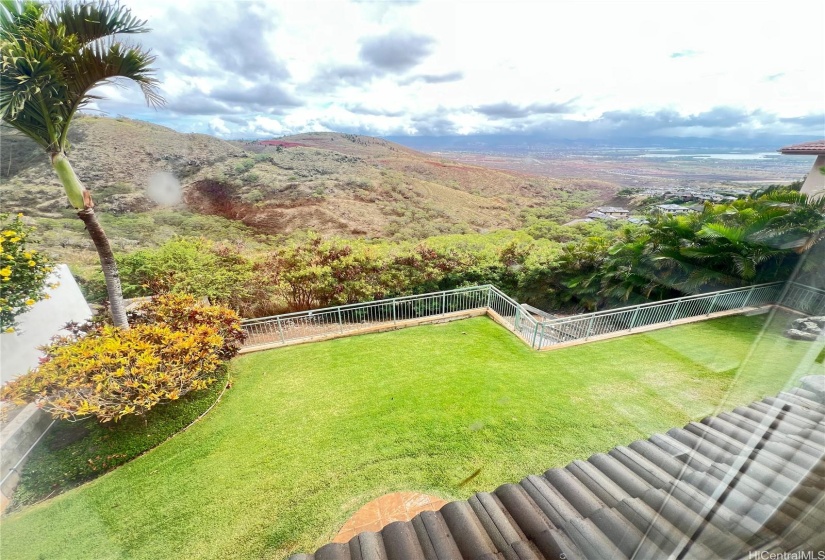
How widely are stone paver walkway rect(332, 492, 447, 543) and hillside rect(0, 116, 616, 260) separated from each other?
1753 cm

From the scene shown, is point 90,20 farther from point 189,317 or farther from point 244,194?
point 244,194

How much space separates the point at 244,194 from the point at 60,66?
93.7ft

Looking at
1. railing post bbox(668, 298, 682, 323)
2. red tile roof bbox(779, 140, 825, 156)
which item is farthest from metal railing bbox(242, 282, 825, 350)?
red tile roof bbox(779, 140, 825, 156)

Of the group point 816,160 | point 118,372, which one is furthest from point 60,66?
point 816,160

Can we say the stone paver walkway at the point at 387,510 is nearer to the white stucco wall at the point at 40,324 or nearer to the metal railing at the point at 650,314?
the metal railing at the point at 650,314

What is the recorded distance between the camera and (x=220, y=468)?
3721 mm

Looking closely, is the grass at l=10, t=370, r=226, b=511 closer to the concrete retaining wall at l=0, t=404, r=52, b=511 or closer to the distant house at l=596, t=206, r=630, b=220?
the concrete retaining wall at l=0, t=404, r=52, b=511

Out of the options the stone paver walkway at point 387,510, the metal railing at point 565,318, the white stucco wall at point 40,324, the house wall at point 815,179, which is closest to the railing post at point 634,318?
the metal railing at point 565,318

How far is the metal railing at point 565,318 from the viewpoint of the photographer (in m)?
6.58

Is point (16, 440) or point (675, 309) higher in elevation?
point (16, 440)

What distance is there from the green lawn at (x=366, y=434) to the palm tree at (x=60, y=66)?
333 centimetres

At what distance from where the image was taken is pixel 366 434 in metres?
4.10

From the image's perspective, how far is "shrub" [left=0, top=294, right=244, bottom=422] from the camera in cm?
385

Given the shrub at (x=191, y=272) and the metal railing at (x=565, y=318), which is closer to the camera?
the metal railing at (x=565, y=318)
